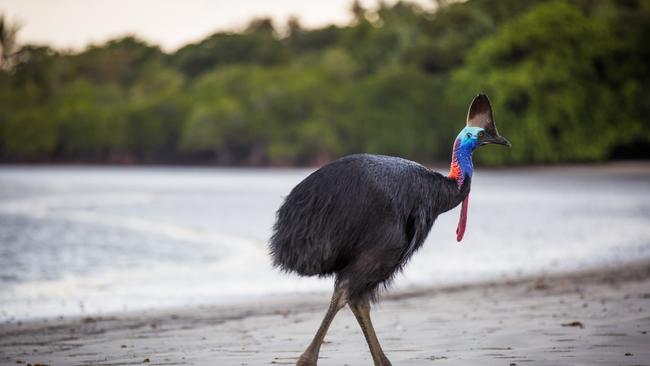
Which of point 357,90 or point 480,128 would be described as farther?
point 357,90

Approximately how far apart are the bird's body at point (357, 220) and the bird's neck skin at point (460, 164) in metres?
0.22

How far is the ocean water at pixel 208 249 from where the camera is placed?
11883mm

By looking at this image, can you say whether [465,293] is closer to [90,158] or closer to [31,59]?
[90,158]

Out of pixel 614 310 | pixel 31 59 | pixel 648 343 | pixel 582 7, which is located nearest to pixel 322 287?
pixel 614 310

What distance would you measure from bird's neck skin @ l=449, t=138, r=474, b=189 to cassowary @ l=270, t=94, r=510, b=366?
19cm

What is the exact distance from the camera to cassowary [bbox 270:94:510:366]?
5.89 m

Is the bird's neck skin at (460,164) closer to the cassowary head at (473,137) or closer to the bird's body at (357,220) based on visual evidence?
the cassowary head at (473,137)

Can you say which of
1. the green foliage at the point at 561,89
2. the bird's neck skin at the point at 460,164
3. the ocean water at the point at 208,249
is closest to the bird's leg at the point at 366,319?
the ocean water at the point at 208,249

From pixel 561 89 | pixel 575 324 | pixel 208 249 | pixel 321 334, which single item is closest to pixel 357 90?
pixel 561 89

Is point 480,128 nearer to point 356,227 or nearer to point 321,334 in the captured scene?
point 356,227

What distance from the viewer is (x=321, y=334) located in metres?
5.90

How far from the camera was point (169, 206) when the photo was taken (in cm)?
3338

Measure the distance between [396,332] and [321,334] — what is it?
5.90 ft

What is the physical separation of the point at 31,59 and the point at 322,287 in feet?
395
